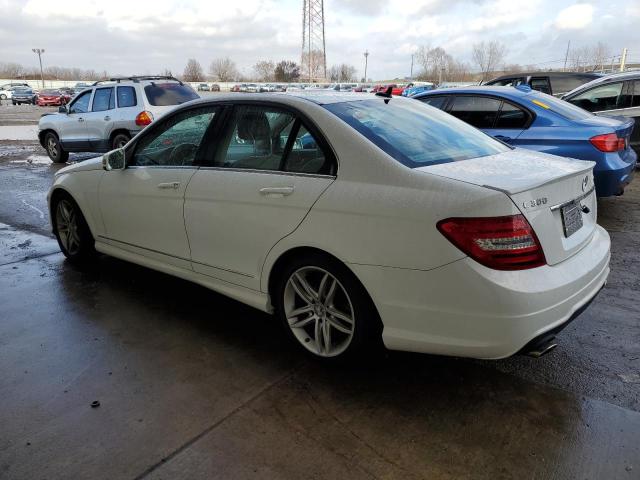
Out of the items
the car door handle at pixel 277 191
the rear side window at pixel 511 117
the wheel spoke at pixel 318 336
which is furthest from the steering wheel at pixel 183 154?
the rear side window at pixel 511 117

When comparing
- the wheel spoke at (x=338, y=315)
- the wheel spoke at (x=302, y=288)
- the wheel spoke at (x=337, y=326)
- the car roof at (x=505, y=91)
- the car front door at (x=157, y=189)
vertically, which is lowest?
the wheel spoke at (x=337, y=326)

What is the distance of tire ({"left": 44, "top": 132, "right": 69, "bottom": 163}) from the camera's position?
1212 cm

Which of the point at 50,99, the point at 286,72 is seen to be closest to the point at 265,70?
the point at 286,72

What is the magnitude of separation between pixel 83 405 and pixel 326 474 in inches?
54.2

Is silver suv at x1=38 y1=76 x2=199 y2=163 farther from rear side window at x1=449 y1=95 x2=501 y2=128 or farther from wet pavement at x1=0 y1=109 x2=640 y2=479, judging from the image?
wet pavement at x1=0 y1=109 x2=640 y2=479

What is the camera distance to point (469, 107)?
21.9 feet

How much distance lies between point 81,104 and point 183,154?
9.16m

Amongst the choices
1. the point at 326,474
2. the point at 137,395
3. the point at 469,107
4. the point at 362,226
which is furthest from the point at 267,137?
the point at 469,107

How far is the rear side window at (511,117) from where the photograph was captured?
20.2 ft

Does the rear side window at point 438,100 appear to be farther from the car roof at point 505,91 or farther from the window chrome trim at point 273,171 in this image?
the window chrome trim at point 273,171

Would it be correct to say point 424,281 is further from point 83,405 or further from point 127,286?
point 127,286

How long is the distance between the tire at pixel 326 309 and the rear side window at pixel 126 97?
855 cm

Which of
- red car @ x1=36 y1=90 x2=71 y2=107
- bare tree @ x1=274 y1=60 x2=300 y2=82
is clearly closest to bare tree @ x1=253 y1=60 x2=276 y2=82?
bare tree @ x1=274 y1=60 x2=300 y2=82

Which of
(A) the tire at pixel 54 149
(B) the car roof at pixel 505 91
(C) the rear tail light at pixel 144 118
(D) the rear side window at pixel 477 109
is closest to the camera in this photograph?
(B) the car roof at pixel 505 91
